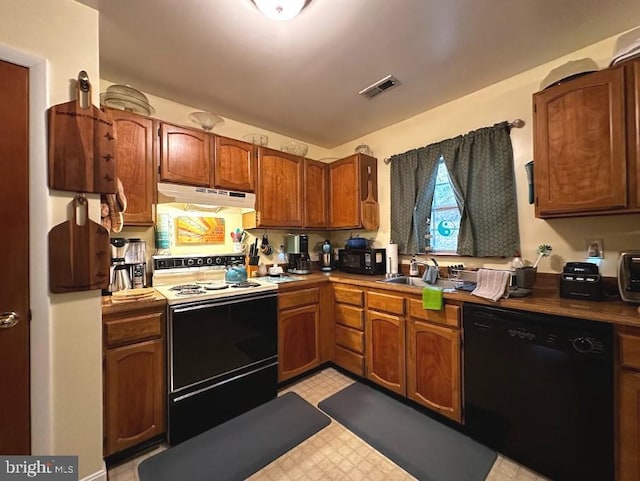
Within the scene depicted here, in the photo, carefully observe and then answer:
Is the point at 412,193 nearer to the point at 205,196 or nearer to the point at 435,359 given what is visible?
the point at 435,359

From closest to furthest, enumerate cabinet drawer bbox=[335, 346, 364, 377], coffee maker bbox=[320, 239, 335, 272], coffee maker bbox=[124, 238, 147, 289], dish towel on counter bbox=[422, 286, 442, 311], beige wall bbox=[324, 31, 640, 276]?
1. beige wall bbox=[324, 31, 640, 276]
2. dish towel on counter bbox=[422, 286, 442, 311]
3. coffee maker bbox=[124, 238, 147, 289]
4. cabinet drawer bbox=[335, 346, 364, 377]
5. coffee maker bbox=[320, 239, 335, 272]

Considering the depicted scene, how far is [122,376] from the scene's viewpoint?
1547 mm

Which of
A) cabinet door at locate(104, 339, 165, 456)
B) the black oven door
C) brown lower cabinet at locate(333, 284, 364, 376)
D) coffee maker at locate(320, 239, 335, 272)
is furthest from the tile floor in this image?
coffee maker at locate(320, 239, 335, 272)

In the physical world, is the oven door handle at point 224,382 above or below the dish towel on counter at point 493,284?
below

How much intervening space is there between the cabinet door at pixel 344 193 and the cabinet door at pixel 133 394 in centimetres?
208

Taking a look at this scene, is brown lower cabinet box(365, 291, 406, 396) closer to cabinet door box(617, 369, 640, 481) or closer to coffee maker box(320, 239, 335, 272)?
coffee maker box(320, 239, 335, 272)

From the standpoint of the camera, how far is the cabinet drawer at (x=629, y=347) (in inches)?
46.6

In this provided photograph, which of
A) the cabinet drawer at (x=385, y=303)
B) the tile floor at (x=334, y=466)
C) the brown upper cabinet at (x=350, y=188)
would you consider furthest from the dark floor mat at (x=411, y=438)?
the brown upper cabinet at (x=350, y=188)

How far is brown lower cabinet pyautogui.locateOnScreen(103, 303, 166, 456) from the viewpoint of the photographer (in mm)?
1510

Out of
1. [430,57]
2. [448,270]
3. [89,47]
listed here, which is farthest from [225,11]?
[448,270]

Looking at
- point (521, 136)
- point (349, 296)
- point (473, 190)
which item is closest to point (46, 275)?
point (349, 296)

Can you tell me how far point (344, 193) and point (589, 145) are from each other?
198cm

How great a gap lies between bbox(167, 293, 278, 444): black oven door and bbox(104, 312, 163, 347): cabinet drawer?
8 centimetres
